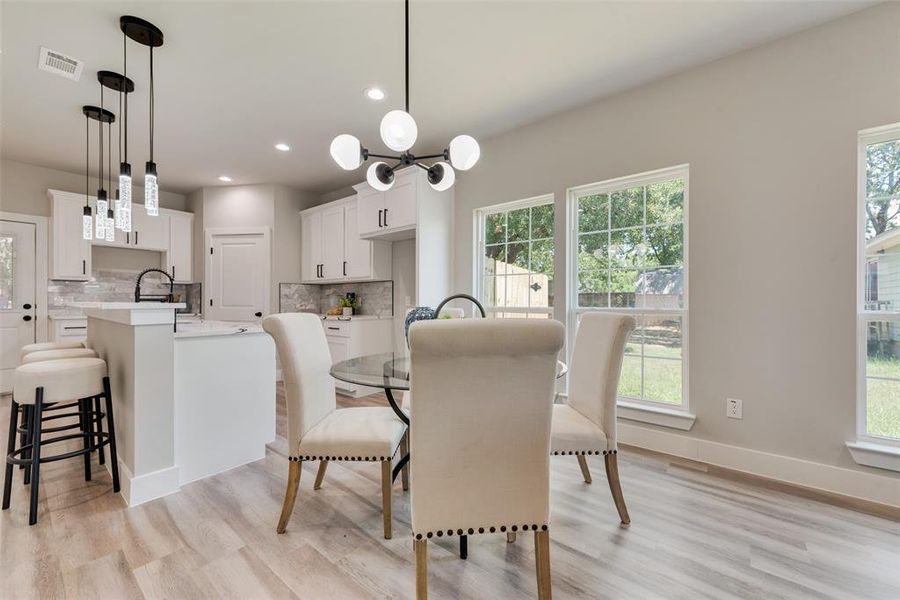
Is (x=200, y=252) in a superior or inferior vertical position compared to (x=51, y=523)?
superior

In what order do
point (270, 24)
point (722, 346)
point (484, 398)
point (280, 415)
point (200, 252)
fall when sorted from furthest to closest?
point (200, 252) → point (280, 415) → point (722, 346) → point (270, 24) → point (484, 398)

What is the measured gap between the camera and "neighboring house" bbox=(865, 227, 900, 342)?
2053 mm

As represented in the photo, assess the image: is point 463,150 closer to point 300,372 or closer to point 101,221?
point 300,372

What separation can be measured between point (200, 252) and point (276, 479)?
4202 millimetres

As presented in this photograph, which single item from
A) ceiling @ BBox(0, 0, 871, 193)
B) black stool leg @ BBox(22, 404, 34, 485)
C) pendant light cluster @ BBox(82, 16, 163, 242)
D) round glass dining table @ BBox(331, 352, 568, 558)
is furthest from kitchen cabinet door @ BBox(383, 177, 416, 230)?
black stool leg @ BBox(22, 404, 34, 485)

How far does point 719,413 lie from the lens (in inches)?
98.7

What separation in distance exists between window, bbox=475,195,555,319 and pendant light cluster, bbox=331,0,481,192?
1394mm

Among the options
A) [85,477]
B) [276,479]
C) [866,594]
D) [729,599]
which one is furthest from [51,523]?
[866,594]

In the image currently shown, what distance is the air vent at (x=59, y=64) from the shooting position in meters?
2.37

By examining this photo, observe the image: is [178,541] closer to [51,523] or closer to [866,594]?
[51,523]

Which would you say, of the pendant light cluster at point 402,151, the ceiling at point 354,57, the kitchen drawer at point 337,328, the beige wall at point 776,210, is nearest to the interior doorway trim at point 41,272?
the ceiling at point 354,57

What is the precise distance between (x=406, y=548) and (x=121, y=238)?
5.28 m

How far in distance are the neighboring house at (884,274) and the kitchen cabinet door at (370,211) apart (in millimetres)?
3671

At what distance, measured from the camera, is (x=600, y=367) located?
6.28 feet
